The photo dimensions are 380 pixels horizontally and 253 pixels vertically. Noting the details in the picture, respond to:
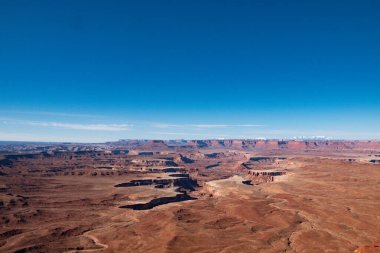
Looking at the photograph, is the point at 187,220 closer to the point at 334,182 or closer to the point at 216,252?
the point at 216,252

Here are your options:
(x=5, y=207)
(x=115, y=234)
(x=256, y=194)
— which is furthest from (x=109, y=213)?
(x=256, y=194)

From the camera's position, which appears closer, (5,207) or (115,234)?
(115,234)

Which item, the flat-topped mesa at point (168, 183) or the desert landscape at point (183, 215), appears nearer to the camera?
the desert landscape at point (183, 215)

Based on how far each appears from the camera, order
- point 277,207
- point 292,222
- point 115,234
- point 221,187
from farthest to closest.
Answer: point 221,187
point 277,207
point 292,222
point 115,234

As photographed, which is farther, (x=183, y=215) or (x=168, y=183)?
(x=168, y=183)

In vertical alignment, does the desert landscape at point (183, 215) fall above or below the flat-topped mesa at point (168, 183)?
below

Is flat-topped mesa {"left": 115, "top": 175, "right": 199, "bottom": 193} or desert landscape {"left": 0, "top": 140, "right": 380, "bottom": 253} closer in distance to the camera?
desert landscape {"left": 0, "top": 140, "right": 380, "bottom": 253}

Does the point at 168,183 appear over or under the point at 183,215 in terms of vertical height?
over

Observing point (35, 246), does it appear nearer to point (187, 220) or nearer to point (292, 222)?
point (187, 220)

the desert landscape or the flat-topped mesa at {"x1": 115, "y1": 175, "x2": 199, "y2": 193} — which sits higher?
the flat-topped mesa at {"x1": 115, "y1": 175, "x2": 199, "y2": 193}

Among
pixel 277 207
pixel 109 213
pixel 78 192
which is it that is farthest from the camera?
pixel 78 192
